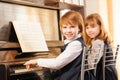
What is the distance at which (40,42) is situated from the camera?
2.17 metres

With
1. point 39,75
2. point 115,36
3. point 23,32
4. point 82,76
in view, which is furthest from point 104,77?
point 115,36

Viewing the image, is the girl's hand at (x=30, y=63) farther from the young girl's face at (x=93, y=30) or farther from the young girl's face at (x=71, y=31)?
the young girl's face at (x=93, y=30)

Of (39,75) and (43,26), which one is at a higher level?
(43,26)

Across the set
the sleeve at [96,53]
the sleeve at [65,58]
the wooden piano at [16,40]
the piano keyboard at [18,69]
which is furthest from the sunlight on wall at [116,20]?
the piano keyboard at [18,69]

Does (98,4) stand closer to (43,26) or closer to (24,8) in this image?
(43,26)

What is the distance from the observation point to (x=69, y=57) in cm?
177

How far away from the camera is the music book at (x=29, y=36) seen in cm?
198

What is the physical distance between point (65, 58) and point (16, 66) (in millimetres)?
372

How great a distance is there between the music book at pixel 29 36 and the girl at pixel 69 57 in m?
0.26

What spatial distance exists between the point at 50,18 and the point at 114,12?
1182mm

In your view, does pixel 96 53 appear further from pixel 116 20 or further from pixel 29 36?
pixel 116 20

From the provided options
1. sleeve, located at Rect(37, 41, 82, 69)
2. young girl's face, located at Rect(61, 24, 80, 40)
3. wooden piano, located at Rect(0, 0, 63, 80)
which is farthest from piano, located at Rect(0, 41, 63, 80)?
young girl's face, located at Rect(61, 24, 80, 40)

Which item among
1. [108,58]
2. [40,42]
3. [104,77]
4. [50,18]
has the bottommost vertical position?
[104,77]

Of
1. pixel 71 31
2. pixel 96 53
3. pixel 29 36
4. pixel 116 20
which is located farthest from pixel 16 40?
pixel 116 20
